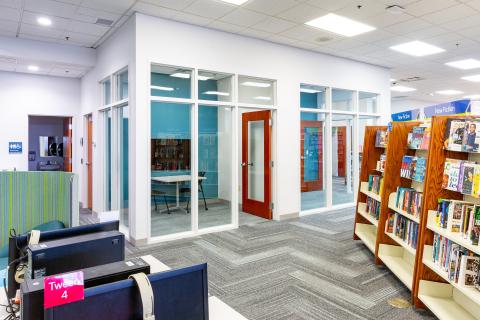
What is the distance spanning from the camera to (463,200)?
8.87 ft

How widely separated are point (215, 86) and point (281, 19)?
1373mm

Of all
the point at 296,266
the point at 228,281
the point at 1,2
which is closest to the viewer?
the point at 228,281

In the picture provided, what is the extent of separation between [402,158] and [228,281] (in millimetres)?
2191

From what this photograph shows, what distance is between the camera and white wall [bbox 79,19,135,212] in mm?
4785

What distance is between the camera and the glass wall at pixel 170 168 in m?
4.85

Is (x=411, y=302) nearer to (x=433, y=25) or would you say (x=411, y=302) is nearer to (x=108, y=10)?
(x=433, y=25)

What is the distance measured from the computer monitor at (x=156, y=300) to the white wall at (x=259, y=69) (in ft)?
12.3

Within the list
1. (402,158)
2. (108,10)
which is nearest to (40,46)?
(108,10)

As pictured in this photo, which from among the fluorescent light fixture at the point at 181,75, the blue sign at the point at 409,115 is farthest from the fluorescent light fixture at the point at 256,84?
the blue sign at the point at 409,115

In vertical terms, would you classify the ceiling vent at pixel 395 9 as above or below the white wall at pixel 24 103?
above

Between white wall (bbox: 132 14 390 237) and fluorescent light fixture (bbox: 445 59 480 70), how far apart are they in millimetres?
1499

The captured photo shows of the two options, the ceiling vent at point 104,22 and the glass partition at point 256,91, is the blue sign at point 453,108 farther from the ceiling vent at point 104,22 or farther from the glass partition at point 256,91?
the ceiling vent at point 104,22

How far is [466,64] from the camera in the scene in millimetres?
7609

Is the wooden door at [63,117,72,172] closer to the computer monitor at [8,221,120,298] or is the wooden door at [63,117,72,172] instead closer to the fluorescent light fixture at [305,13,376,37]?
the fluorescent light fixture at [305,13,376,37]
